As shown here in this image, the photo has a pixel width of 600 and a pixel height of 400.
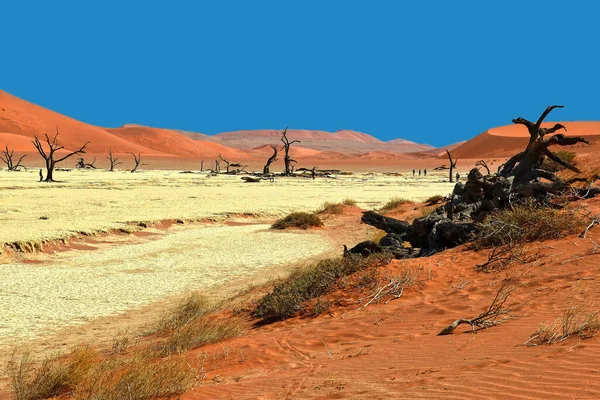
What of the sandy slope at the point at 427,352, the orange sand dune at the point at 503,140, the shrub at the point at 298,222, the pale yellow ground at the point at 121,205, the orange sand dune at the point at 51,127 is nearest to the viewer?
the sandy slope at the point at 427,352

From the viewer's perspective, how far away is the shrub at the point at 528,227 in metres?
10.3

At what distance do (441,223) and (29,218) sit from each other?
15093 mm

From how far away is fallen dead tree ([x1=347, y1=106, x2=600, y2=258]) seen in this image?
12094 mm

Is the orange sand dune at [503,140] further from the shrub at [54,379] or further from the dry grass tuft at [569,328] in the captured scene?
the shrub at [54,379]

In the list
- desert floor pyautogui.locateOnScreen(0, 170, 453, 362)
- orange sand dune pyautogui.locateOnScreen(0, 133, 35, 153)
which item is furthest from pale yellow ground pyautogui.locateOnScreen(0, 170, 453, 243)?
orange sand dune pyautogui.locateOnScreen(0, 133, 35, 153)

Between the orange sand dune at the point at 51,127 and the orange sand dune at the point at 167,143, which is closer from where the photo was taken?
the orange sand dune at the point at 51,127

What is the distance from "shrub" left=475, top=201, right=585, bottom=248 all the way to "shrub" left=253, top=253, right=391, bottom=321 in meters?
1.83

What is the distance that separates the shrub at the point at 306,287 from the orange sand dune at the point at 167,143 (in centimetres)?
13881

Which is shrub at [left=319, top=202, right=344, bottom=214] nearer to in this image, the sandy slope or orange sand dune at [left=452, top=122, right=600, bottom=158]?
the sandy slope

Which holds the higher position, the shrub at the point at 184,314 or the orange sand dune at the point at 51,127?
the orange sand dune at the point at 51,127

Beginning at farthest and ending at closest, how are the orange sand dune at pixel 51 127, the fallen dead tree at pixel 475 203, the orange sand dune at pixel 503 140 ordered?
the orange sand dune at pixel 51 127 < the orange sand dune at pixel 503 140 < the fallen dead tree at pixel 475 203

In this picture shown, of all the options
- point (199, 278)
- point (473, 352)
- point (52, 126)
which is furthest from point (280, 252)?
point (52, 126)

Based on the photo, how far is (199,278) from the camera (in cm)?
1351

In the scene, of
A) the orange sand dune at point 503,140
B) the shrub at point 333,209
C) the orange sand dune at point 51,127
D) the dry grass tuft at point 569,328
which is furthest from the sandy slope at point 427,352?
the orange sand dune at point 51,127
